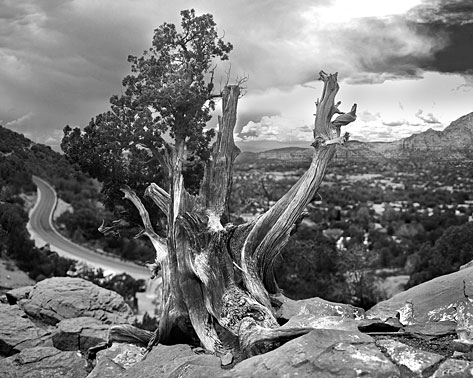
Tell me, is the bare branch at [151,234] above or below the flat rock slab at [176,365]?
above

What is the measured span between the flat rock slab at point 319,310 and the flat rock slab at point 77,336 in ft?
14.3

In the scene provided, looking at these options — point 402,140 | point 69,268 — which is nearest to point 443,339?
point 69,268

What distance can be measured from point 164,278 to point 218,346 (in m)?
2.95

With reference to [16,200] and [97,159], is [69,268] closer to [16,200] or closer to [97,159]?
[97,159]

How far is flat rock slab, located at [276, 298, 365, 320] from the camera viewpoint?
9.04 metres

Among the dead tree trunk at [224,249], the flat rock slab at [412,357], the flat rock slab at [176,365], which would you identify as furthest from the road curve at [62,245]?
the flat rock slab at [412,357]

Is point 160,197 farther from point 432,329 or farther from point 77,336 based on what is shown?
point 432,329

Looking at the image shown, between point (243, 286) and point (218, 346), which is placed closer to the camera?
point (218, 346)

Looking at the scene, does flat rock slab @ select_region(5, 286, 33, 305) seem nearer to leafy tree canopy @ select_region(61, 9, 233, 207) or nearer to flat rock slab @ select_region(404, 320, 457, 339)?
leafy tree canopy @ select_region(61, 9, 233, 207)

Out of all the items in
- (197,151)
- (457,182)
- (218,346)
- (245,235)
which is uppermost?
(197,151)

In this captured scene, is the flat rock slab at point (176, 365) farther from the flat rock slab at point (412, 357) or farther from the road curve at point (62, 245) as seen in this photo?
the road curve at point (62, 245)

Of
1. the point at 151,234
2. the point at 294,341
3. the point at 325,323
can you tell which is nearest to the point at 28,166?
the point at 151,234

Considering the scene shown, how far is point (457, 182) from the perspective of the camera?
276 feet

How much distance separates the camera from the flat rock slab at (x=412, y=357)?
195 inches
